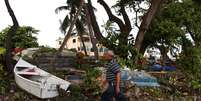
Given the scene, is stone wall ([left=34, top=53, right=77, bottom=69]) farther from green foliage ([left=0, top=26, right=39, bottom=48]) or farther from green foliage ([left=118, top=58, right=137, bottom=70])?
green foliage ([left=0, top=26, right=39, bottom=48])

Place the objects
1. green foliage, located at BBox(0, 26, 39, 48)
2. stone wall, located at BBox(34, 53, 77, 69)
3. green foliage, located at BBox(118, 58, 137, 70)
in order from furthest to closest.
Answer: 1. green foliage, located at BBox(0, 26, 39, 48)
2. green foliage, located at BBox(118, 58, 137, 70)
3. stone wall, located at BBox(34, 53, 77, 69)

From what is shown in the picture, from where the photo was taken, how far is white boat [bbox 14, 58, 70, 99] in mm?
15927

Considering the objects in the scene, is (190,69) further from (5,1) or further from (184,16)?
(184,16)

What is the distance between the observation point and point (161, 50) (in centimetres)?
3838

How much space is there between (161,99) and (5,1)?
21.5ft

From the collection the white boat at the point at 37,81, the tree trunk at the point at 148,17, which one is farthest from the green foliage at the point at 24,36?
the white boat at the point at 37,81

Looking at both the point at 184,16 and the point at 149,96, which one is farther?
the point at 184,16

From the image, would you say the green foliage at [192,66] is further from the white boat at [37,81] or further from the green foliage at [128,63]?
the white boat at [37,81]

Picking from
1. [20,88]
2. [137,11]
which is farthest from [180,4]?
[20,88]

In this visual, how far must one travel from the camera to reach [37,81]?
1683 centimetres

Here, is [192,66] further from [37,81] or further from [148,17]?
[37,81]

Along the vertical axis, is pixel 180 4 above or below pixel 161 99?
above

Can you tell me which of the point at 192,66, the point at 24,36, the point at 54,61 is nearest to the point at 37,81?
the point at 54,61

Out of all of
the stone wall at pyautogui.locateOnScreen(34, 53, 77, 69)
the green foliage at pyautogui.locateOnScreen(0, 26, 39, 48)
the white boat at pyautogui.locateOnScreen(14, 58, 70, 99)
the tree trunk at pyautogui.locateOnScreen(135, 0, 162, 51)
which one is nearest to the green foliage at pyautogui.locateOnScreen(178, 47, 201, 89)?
the tree trunk at pyautogui.locateOnScreen(135, 0, 162, 51)
